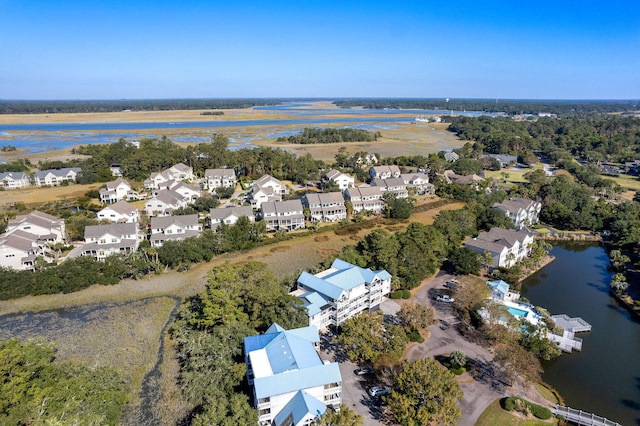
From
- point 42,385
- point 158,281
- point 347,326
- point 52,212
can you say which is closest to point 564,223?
point 347,326

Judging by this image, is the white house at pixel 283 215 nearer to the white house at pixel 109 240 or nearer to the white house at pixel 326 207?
the white house at pixel 326 207

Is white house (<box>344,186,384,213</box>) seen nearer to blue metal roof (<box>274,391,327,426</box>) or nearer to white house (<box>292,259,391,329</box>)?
white house (<box>292,259,391,329</box>)

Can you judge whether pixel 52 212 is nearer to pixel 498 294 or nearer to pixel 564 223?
pixel 498 294

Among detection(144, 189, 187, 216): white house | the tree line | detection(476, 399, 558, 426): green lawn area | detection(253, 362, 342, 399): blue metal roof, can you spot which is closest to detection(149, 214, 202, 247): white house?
detection(144, 189, 187, 216): white house

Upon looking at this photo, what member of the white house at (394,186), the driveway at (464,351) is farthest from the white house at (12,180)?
the driveway at (464,351)

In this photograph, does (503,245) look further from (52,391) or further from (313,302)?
(52,391)
